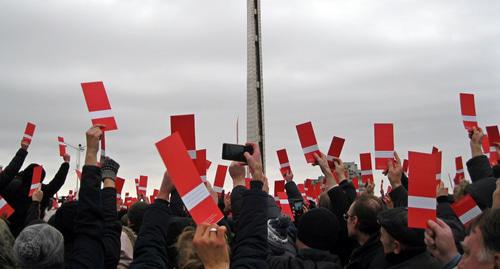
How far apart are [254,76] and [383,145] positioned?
25911 millimetres

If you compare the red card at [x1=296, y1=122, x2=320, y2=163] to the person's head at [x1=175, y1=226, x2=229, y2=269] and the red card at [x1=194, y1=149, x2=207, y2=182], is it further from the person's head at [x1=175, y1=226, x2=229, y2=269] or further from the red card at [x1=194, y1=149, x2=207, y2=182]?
the person's head at [x1=175, y1=226, x2=229, y2=269]

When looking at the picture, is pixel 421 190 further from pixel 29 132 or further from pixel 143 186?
pixel 143 186

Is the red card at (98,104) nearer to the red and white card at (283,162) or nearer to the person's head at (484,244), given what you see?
the person's head at (484,244)

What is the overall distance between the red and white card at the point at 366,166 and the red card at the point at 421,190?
419 cm

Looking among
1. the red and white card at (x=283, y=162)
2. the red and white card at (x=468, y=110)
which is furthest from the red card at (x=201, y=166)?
the red and white card at (x=468, y=110)

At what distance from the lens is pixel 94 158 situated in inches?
121

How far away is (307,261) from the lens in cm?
336

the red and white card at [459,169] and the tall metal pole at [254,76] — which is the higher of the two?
the tall metal pole at [254,76]

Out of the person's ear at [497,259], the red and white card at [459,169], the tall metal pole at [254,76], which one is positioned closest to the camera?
the person's ear at [497,259]

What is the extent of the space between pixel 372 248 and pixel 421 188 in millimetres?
869

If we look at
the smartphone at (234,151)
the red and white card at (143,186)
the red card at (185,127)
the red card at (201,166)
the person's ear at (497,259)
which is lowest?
the red and white card at (143,186)

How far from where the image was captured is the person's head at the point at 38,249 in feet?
9.16

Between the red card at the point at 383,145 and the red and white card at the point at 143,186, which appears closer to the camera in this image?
the red card at the point at 383,145

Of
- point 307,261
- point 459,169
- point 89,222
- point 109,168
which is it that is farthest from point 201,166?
point 459,169
